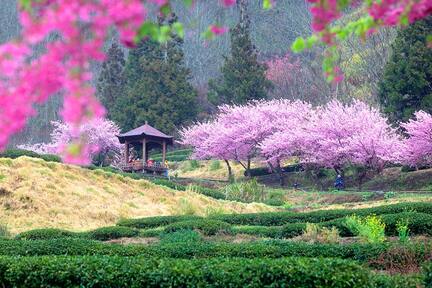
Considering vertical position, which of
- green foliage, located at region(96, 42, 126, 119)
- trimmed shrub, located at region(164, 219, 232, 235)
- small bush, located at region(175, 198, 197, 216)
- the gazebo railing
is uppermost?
green foliage, located at region(96, 42, 126, 119)

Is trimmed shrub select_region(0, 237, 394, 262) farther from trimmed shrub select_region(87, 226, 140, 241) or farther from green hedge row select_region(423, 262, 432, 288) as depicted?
trimmed shrub select_region(87, 226, 140, 241)

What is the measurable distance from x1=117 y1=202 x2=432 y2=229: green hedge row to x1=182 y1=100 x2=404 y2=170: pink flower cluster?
48.4ft

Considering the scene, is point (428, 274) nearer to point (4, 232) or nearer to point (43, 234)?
point (43, 234)

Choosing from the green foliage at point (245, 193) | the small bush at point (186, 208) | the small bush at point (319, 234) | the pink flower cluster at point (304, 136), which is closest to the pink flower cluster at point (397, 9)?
the small bush at point (319, 234)

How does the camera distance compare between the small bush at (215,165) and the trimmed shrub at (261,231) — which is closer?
the trimmed shrub at (261,231)

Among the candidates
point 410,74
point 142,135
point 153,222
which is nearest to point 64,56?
point 153,222

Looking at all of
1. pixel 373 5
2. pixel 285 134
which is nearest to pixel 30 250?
pixel 373 5

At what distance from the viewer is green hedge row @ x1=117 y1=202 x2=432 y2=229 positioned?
705 inches

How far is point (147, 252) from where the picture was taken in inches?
475

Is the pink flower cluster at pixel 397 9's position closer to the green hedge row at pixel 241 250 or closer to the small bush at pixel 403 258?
the small bush at pixel 403 258

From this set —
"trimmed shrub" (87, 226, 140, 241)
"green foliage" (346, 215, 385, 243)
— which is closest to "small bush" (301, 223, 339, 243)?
"green foliage" (346, 215, 385, 243)

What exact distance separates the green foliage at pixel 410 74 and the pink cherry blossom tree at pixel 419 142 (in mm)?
4619

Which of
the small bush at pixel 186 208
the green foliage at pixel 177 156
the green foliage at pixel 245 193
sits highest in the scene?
the green foliage at pixel 177 156

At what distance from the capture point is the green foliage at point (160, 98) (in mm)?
51219
